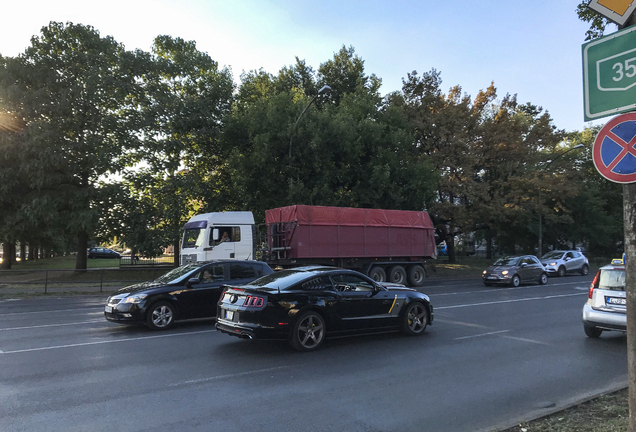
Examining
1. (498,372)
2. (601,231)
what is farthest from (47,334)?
(601,231)

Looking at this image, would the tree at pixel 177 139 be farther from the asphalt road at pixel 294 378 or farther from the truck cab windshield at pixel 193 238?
the asphalt road at pixel 294 378

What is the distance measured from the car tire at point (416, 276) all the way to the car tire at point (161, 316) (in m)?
14.9

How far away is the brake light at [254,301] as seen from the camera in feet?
25.8

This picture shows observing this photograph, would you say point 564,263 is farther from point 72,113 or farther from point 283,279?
point 72,113

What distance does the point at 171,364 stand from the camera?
733 centimetres

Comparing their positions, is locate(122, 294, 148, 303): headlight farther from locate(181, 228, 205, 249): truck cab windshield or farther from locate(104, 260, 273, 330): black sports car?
locate(181, 228, 205, 249): truck cab windshield

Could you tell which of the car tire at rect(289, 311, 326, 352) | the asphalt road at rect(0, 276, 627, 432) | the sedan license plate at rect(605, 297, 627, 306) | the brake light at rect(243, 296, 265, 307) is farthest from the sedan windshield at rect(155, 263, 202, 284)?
the sedan license plate at rect(605, 297, 627, 306)

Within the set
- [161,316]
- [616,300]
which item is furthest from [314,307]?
[616,300]

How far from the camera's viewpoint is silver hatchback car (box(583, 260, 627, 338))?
8.65 metres

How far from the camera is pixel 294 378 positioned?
259 inches

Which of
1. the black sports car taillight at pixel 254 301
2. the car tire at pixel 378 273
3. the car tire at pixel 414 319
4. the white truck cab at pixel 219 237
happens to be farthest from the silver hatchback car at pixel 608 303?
the white truck cab at pixel 219 237

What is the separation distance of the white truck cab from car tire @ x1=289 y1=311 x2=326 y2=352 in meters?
11.2

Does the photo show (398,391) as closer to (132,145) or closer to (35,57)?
(132,145)

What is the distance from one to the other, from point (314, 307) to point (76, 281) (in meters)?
18.3
